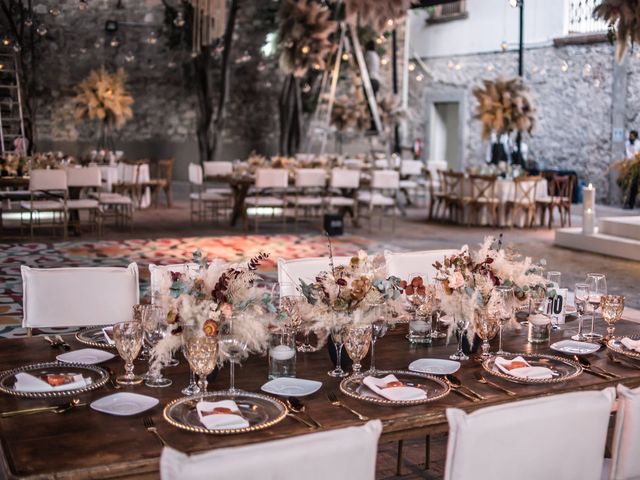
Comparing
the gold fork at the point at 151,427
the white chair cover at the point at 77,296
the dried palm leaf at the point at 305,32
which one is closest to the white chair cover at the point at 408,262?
the white chair cover at the point at 77,296

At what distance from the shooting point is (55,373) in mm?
2709

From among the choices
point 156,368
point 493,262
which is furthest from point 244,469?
point 493,262

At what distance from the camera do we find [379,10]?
926 cm

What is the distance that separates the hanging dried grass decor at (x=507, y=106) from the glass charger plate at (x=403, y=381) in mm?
11267

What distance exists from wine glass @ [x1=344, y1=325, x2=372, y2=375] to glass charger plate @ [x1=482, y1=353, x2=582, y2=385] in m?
0.42

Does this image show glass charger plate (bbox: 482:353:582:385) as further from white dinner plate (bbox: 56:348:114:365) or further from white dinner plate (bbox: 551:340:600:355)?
white dinner plate (bbox: 56:348:114:365)

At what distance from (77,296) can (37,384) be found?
3.89 ft

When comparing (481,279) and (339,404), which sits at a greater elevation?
(481,279)

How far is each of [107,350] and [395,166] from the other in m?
12.1

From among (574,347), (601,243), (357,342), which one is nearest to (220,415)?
(357,342)

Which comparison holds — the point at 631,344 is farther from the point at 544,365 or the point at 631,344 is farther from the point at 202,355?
the point at 202,355

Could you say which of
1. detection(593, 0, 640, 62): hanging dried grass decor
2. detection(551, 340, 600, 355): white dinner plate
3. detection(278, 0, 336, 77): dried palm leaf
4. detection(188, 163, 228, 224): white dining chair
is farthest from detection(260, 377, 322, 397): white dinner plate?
detection(278, 0, 336, 77): dried palm leaf

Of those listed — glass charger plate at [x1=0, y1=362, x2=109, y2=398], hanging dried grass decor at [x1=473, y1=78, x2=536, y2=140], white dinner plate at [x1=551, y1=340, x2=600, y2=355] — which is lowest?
white dinner plate at [x1=551, y1=340, x2=600, y2=355]

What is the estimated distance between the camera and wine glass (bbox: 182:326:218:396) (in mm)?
2535
